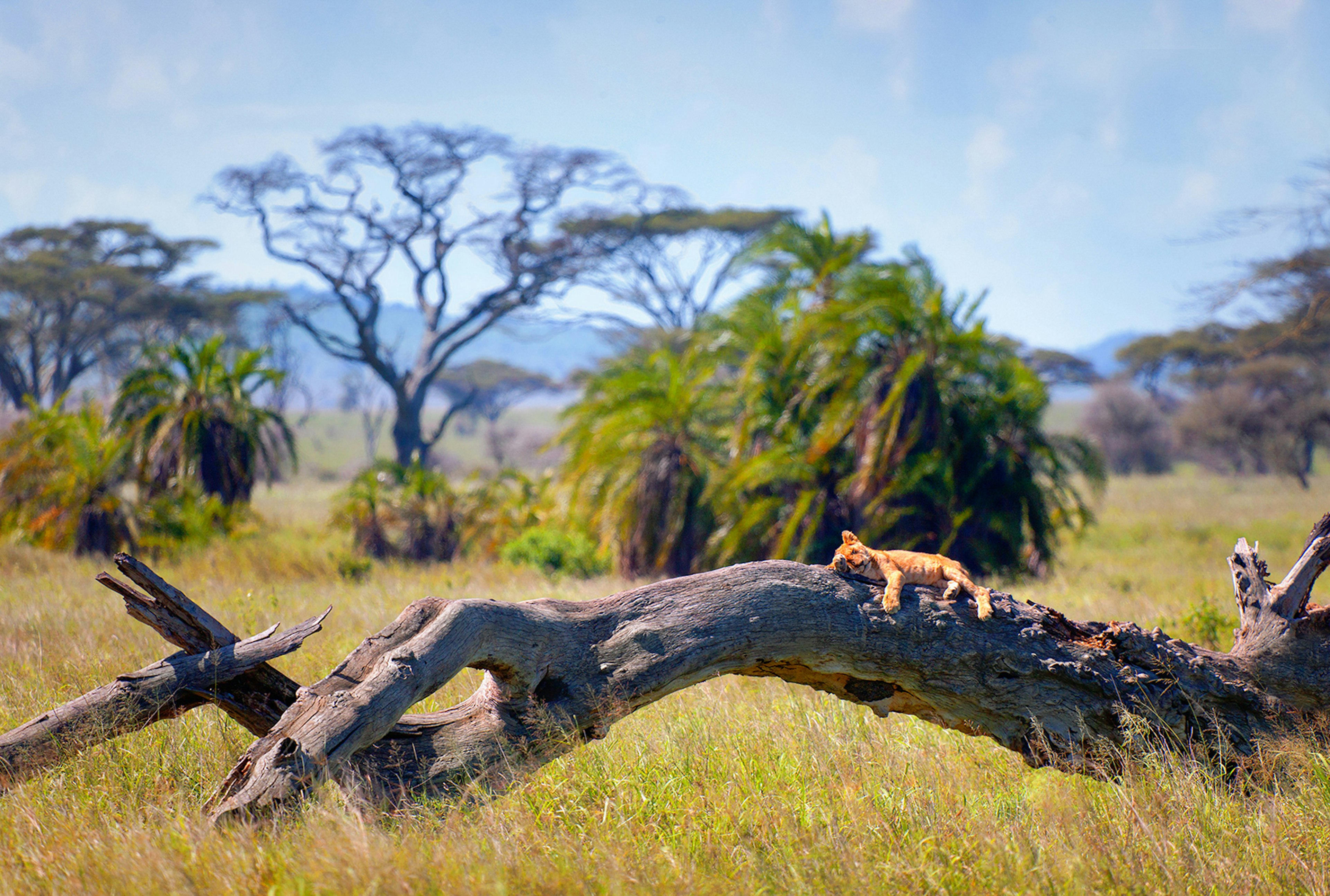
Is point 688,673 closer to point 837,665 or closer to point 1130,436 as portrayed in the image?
point 837,665

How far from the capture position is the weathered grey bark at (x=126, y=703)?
9.28ft

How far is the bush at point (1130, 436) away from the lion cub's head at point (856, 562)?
104 ft

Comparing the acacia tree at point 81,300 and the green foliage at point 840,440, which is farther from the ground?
the acacia tree at point 81,300

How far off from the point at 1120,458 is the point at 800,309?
27.9 meters

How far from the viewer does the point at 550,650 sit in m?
2.98

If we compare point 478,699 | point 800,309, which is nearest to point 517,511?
point 800,309

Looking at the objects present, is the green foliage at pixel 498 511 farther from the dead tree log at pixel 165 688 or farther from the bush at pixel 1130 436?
the bush at pixel 1130 436

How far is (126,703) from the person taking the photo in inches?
113

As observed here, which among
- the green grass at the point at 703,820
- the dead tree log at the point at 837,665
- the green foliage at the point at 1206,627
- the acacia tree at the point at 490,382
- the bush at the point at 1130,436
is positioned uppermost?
the acacia tree at the point at 490,382

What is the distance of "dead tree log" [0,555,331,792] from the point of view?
2.83m

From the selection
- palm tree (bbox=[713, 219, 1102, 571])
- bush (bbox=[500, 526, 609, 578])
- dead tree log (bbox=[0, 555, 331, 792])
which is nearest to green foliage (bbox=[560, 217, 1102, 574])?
palm tree (bbox=[713, 219, 1102, 571])

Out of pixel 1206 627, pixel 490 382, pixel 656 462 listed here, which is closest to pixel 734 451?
pixel 656 462

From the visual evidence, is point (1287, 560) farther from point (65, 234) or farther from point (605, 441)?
point (65, 234)

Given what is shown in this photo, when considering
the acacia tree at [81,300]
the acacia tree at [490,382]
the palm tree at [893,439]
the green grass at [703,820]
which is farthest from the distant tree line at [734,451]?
the acacia tree at [490,382]
